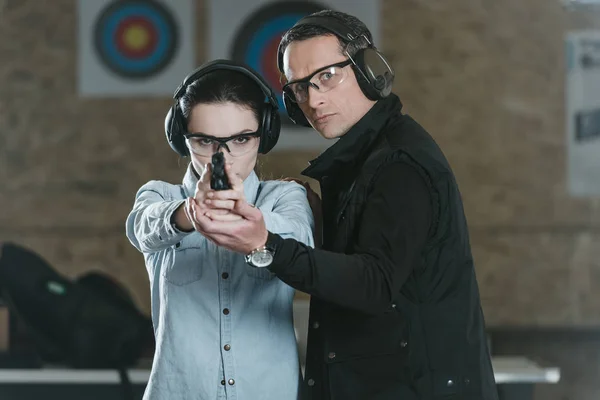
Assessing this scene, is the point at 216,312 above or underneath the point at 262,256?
underneath

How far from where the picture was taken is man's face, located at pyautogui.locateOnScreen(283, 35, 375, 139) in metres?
1.24

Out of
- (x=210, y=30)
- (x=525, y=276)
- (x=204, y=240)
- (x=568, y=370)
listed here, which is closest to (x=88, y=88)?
(x=210, y=30)

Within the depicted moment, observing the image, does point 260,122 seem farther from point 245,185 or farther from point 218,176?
point 218,176

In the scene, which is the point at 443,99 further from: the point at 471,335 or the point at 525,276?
the point at 471,335

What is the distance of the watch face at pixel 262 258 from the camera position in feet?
3.46

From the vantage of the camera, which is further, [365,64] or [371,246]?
[365,64]

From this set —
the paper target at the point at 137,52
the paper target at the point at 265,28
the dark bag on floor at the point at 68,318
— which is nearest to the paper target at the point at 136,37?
the paper target at the point at 137,52

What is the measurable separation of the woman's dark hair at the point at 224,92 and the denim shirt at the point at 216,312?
0.34 ft

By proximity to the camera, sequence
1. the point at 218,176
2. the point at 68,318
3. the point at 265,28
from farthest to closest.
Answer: the point at 265,28 → the point at 68,318 → the point at 218,176

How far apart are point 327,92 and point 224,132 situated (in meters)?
0.16

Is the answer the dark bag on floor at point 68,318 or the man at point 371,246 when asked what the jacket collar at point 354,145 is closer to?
the man at point 371,246

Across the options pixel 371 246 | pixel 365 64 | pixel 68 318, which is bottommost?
pixel 68 318

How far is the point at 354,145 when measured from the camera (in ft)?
4.11

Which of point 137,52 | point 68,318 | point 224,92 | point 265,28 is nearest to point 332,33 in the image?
point 224,92
